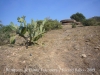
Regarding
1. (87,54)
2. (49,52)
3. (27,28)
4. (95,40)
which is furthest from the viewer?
(27,28)

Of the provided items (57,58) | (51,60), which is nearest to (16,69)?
(51,60)

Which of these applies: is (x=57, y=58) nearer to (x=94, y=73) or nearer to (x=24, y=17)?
(x=94, y=73)

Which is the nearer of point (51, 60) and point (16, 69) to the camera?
point (16, 69)

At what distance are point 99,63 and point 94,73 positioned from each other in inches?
17.8

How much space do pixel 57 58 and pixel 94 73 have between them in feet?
3.93

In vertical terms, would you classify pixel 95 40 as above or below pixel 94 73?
above

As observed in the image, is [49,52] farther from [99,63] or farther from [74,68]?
[99,63]

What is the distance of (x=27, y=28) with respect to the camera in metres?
5.07

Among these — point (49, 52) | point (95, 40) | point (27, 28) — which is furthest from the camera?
point (27, 28)

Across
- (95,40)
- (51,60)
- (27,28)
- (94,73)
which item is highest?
(27,28)

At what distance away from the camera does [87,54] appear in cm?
367

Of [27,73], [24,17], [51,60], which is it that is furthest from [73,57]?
[24,17]

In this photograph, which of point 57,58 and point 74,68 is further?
point 57,58

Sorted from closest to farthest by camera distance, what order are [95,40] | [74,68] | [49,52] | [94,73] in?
[94,73]
[74,68]
[49,52]
[95,40]
